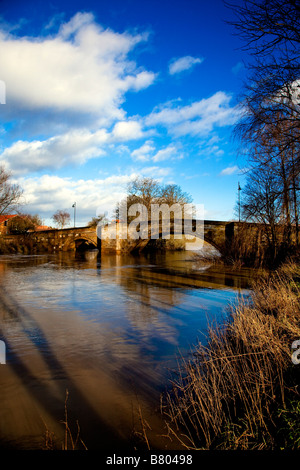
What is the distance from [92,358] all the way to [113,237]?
27940 millimetres

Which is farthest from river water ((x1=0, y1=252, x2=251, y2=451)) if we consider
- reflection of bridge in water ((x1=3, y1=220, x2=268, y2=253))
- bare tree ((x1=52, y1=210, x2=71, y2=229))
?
bare tree ((x1=52, y1=210, x2=71, y2=229))

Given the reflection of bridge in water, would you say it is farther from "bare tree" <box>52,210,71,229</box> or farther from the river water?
"bare tree" <box>52,210,71,229</box>

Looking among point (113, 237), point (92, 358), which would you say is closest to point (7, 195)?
point (113, 237)

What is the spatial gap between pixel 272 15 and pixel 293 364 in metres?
4.58

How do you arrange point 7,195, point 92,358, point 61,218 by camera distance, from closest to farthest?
point 92,358 < point 7,195 < point 61,218

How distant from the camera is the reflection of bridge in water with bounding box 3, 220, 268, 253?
936 inches

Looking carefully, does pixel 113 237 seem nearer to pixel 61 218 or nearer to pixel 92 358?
pixel 92 358

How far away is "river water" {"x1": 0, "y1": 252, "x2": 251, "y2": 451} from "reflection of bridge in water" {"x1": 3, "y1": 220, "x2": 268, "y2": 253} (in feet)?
39.9

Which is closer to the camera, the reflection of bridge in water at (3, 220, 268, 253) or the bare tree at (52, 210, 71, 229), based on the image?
the reflection of bridge in water at (3, 220, 268, 253)

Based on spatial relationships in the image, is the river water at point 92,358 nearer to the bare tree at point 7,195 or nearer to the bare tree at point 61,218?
the bare tree at point 7,195

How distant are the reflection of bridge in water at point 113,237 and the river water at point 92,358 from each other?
12.2 m

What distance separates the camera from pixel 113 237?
32438 millimetres

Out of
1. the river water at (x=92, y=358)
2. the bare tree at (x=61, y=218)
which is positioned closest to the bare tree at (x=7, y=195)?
the river water at (x=92, y=358)

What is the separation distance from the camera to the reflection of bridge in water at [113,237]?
23.8 metres
